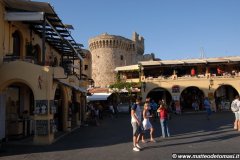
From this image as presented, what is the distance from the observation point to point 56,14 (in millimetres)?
15234

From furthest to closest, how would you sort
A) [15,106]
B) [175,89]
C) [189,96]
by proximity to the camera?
[189,96], [175,89], [15,106]

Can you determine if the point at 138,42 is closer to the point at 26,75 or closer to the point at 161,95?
the point at 161,95

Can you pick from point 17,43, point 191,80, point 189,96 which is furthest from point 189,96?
point 17,43

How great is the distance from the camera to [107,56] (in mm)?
55156

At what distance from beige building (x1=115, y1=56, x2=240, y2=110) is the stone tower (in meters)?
15.3

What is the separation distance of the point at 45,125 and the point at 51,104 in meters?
0.98

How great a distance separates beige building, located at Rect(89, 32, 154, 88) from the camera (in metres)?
54.6

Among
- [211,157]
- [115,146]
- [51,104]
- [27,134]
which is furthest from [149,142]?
[27,134]

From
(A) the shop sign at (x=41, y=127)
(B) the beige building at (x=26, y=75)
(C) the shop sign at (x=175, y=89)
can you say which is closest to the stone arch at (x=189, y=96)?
(C) the shop sign at (x=175, y=89)

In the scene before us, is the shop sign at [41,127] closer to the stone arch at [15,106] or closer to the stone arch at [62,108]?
the stone arch at [15,106]

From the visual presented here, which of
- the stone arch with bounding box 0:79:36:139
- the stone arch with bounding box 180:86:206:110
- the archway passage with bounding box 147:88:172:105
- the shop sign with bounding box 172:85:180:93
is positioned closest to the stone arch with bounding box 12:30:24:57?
the stone arch with bounding box 0:79:36:139

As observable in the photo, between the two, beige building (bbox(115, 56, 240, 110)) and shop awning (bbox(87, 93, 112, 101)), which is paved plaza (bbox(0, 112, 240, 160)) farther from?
beige building (bbox(115, 56, 240, 110))

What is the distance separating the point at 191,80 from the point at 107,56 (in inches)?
850

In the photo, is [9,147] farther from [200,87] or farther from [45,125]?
[200,87]
